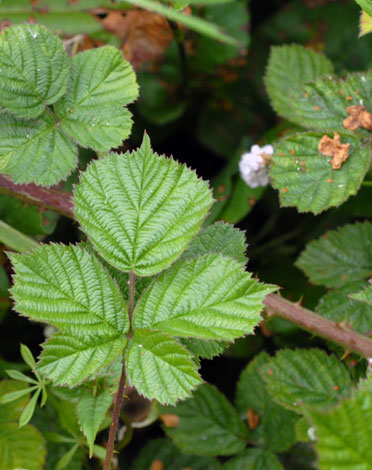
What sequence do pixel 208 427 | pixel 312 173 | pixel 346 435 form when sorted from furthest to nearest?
pixel 208 427
pixel 312 173
pixel 346 435

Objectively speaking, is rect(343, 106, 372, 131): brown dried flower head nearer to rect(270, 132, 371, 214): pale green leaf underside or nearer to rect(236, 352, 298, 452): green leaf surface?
rect(270, 132, 371, 214): pale green leaf underside

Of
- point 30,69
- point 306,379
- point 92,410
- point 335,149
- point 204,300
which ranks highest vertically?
point 335,149

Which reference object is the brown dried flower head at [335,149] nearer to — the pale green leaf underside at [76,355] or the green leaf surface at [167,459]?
the pale green leaf underside at [76,355]

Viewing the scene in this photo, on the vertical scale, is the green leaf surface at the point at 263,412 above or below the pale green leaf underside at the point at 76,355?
below

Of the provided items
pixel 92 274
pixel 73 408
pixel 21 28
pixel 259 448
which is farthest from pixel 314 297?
pixel 21 28

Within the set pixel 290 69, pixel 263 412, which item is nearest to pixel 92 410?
pixel 263 412

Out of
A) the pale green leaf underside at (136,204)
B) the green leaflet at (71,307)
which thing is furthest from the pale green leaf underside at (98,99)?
the green leaflet at (71,307)

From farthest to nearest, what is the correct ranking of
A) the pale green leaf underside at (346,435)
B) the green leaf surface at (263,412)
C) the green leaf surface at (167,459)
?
1. the green leaf surface at (167,459)
2. the green leaf surface at (263,412)
3. the pale green leaf underside at (346,435)

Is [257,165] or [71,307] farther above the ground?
[257,165]

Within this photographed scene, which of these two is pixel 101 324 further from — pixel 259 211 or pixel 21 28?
pixel 259 211

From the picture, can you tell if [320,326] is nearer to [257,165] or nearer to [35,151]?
[257,165]
